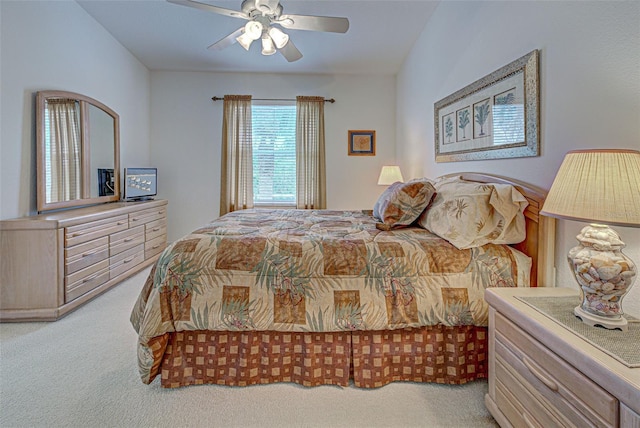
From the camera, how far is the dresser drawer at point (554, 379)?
2.69ft

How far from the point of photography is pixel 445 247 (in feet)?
5.39

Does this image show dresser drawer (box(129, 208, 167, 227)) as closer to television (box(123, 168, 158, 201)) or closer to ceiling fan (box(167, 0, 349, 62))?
television (box(123, 168, 158, 201))

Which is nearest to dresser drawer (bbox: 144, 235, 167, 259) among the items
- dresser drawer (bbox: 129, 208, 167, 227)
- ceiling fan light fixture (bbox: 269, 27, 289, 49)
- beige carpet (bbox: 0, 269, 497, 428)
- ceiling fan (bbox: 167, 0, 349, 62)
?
dresser drawer (bbox: 129, 208, 167, 227)

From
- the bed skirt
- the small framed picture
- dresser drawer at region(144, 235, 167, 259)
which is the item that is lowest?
the bed skirt

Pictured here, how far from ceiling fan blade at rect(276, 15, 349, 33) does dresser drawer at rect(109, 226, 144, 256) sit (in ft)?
8.28

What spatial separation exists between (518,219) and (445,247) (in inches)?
17.0

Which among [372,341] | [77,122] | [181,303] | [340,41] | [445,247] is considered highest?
[340,41]

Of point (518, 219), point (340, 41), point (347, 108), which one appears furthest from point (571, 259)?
point (347, 108)

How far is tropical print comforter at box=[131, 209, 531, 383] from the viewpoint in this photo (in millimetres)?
A: 1525

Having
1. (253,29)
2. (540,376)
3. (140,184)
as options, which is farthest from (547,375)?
(140,184)

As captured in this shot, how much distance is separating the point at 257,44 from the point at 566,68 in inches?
123

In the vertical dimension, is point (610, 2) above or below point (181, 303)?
above

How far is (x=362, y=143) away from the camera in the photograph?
456cm

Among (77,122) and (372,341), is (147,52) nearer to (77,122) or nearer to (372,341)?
(77,122)
